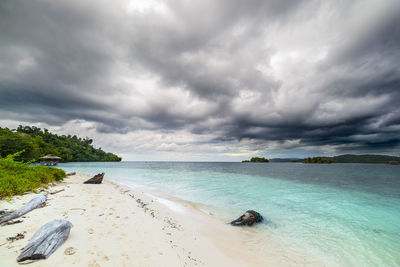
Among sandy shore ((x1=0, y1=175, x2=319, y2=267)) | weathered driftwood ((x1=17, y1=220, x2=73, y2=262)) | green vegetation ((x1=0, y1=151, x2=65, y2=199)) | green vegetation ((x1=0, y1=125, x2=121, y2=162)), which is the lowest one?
sandy shore ((x1=0, y1=175, x2=319, y2=267))

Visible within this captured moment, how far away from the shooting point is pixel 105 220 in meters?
5.43

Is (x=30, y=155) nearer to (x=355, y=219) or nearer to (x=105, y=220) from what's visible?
(x=105, y=220)

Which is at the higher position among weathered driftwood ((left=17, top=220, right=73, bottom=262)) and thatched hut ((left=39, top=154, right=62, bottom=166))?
thatched hut ((left=39, top=154, right=62, bottom=166))

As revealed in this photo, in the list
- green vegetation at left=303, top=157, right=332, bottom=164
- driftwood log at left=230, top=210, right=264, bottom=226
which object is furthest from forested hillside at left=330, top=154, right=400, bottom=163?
driftwood log at left=230, top=210, right=264, bottom=226

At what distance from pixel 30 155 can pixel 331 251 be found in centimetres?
7022

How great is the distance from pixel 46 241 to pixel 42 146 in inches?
3747

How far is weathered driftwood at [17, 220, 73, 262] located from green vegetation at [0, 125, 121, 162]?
7.27m

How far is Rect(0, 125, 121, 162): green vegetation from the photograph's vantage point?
128 ft

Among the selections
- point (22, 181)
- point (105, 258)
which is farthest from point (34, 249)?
point (22, 181)

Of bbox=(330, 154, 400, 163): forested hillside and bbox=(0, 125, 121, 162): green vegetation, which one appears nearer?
bbox=(0, 125, 121, 162): green vegetation

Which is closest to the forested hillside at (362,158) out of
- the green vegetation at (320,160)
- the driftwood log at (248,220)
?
the green vegetation at (320,160)

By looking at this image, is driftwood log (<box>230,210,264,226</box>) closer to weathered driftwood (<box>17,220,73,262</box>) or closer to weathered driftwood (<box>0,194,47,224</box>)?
weathered driftwood (<box>17,220,73,262</box>)

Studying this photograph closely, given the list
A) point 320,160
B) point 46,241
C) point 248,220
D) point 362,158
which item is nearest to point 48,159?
point 46,241

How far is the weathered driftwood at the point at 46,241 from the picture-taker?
9.42 ft
